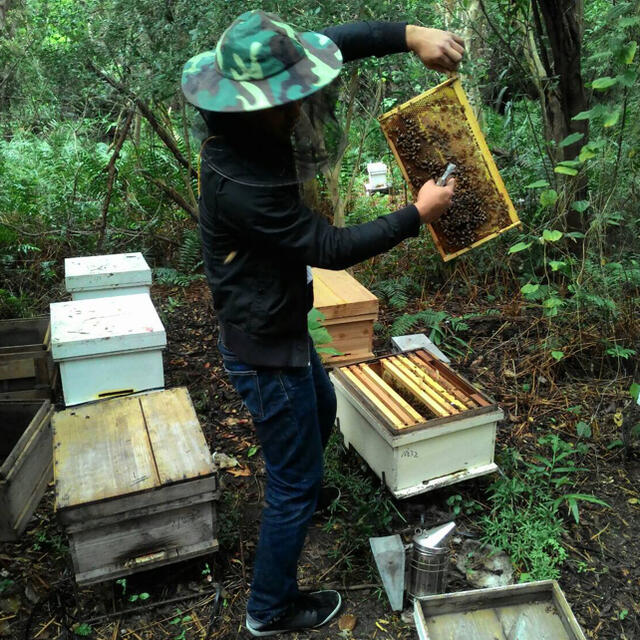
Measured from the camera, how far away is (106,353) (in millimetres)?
3072

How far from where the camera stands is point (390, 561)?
2402mm

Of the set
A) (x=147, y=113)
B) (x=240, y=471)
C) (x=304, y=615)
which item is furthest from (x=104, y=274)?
(x=304, y=615)

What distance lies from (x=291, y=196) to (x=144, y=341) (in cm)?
153

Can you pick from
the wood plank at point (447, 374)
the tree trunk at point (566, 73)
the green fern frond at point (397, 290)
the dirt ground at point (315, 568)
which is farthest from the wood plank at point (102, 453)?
the tree trunk at point (566, 73)

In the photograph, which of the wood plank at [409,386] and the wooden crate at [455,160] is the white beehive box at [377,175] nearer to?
the wood plank at [409,386]

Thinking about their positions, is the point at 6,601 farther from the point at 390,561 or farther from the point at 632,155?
the point at 632,155

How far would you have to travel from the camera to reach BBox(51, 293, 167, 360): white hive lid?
3018mm

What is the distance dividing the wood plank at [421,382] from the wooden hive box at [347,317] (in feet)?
1.40

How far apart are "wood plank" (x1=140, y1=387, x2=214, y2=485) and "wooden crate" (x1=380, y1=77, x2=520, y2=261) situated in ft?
4.46

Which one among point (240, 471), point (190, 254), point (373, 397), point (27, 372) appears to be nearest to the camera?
point (373, 397)

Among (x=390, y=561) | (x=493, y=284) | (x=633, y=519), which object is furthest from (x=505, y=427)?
(x=493, y=284)

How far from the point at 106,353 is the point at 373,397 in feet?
4.31

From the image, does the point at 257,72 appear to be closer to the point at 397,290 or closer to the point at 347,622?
the point at 347,622

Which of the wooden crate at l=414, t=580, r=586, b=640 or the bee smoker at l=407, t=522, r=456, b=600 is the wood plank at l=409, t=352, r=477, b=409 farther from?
the wooden crate at l=414, t=580, r=586, b=640
